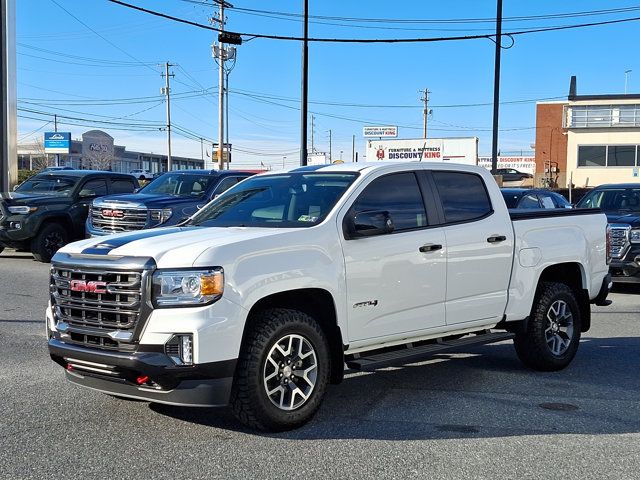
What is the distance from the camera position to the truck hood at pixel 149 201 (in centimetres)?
1434

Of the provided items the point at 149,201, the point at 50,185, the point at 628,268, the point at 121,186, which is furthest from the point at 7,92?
the point at 628,268

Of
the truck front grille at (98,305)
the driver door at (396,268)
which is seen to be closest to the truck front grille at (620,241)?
the driver door at (396,268)

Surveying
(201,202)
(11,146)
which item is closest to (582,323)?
(201,202)

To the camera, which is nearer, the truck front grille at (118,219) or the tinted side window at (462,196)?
the tinted side window at (462,196)

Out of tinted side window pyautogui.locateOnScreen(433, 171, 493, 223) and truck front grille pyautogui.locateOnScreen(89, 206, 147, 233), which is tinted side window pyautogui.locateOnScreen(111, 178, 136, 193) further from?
tinted side window pyautogui.locateOnScreen(433, 171, 493, 223)

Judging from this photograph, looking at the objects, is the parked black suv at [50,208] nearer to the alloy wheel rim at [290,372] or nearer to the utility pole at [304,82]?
the utility pole at [304,82]

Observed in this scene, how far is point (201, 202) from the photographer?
48.9 feet

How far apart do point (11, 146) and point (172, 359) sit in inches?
920

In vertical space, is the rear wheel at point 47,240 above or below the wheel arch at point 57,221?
below

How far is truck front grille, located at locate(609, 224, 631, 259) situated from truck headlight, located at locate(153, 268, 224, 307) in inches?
381

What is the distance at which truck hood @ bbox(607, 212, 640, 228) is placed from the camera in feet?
41.7

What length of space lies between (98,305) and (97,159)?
84.3 metres

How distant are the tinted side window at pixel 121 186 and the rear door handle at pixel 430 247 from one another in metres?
12.8

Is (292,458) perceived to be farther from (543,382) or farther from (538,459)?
(543,382)
